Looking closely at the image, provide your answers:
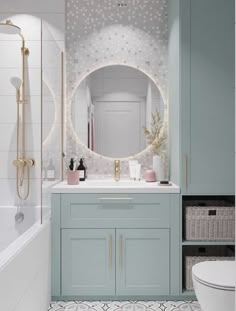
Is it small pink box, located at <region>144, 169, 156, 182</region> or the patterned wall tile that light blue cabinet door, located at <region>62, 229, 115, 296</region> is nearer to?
small pink box, located at <region>144, 169, 156, 182</region>

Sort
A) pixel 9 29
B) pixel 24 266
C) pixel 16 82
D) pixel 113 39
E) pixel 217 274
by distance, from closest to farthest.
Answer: pixel 24 266 < pixel 217 274 < pixel 9 29 < pixel 16 82 < pixel 113 39

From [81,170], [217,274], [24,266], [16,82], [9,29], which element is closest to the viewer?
[24,266]

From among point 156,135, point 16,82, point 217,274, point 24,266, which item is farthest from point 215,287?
point 16,82

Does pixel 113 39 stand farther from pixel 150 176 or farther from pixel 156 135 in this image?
pixel 150 176

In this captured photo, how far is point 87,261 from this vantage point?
2768 mm

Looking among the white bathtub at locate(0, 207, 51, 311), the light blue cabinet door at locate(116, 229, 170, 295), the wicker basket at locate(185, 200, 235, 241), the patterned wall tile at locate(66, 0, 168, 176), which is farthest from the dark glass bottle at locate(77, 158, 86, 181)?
the wicker basket at locate(185, 200, 235, 241)

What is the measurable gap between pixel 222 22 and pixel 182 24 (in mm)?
298

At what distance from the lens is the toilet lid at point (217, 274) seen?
2020 millimetres

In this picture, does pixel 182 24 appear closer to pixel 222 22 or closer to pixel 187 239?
pixel 222 22

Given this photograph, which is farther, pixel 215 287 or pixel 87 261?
pixel 87 261

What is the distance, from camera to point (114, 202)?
2.75 meters

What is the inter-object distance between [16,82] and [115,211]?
1329mm

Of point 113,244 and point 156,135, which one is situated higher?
point 156,135

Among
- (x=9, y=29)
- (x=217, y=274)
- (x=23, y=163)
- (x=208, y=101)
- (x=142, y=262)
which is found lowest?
(x=142, y=262)
